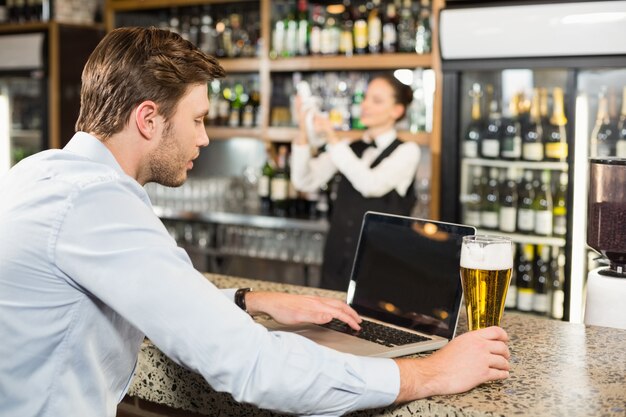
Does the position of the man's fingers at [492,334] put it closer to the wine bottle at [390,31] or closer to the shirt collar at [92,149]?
the shirt collar at [92,149]

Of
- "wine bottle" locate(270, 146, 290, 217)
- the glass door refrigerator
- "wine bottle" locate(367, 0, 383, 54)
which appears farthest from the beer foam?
"wine bottle" locate(270, 146, 290, 217)

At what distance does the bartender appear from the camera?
11.9ft

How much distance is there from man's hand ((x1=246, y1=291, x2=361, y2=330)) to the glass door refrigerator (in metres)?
2.12

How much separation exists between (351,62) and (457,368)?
3165 mm

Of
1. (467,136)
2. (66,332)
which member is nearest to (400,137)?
(467,136)

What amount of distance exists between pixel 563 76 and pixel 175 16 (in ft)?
8.58

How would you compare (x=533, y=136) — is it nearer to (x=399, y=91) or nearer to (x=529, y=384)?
(x=399, y=91)

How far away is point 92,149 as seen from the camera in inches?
53.4

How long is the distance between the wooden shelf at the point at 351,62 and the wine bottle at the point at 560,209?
0.89m

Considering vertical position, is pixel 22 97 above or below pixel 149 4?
below

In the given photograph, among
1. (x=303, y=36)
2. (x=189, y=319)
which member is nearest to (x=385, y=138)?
(x=303, y=36)

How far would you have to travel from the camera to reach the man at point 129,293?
1141 mm

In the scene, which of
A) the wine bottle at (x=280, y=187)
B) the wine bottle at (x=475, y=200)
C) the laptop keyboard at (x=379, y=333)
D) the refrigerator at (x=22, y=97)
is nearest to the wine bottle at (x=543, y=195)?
the wine bottle at (x=475, y=200)

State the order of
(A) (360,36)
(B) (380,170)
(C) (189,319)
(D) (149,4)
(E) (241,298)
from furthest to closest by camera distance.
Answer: (D) (149,4) → (A) (360,36) → (B) (380,170) → (E) (241,298) → (C) (189,319)
